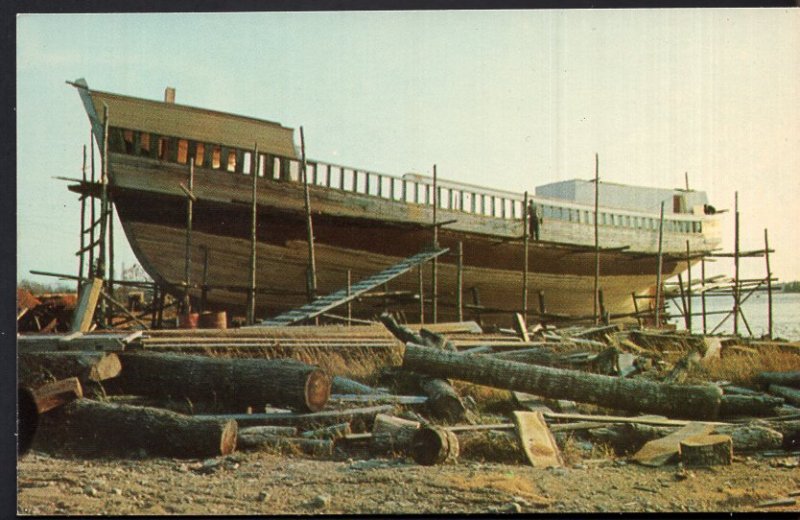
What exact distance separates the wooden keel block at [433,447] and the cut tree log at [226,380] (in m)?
1.05

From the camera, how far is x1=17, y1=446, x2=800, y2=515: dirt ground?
5.92m

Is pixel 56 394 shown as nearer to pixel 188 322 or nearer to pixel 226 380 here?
pixel 226 380

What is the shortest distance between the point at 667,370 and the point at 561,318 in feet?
14.4

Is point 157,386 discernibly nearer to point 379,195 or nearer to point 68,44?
point 68,44

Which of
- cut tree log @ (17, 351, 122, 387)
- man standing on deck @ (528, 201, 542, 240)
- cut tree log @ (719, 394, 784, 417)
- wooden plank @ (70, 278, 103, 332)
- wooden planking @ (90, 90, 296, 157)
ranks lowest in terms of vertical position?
cut tree log @ (719, 394, 784, 417)

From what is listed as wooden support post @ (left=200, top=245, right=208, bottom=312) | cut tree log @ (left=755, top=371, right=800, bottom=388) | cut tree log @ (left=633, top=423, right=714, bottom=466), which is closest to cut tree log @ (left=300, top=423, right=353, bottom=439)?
cut tree log @ (left=633, top=423, right=714, bottom=466)

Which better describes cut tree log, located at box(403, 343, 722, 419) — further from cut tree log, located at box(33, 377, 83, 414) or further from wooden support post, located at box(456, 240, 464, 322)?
wooden support post, located at box(456, 240, 464, 322)

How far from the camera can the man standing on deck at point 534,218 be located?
13.0 metres

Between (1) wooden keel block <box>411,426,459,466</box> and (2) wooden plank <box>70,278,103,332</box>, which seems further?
(2) wooden plank <box>70,278,103,332</box>

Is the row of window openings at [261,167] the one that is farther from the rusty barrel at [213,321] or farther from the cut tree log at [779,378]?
the cut tree log at [779,378]

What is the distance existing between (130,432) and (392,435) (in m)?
2.40

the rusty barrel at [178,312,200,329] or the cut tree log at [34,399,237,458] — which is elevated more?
the rusty barrel at [178,312,200,329]

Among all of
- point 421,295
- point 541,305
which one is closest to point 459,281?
point 421,295

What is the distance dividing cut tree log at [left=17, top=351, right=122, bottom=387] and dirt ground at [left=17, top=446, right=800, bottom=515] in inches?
31.0
